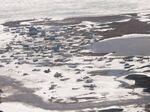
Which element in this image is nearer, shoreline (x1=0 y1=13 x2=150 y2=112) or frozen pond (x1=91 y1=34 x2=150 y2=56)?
shoreline (x1=0 y1=13 x2=150 y2=112)

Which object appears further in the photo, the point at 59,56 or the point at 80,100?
the point at 59,56

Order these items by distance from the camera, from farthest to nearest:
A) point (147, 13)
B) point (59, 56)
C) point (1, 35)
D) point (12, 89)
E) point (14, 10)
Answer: point (14, 10), point (147, 13), point (1, 35), point (59, 56), point (12, 89)

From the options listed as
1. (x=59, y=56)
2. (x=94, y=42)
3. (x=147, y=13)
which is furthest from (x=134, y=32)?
(x=147, y=13)

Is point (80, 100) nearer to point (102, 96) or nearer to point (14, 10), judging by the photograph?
point (102, 96)

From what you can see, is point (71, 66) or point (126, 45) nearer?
point (71, 66)

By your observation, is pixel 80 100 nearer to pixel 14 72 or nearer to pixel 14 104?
pixel 14 104

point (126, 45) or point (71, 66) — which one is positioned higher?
point (126, 45)

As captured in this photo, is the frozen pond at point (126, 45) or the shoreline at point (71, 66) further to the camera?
the frozen pond at point (126, 45)

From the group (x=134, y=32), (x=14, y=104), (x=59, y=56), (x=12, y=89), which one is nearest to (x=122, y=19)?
(x=134, y=32)

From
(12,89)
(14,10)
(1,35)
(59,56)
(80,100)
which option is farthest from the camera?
(14,10)
